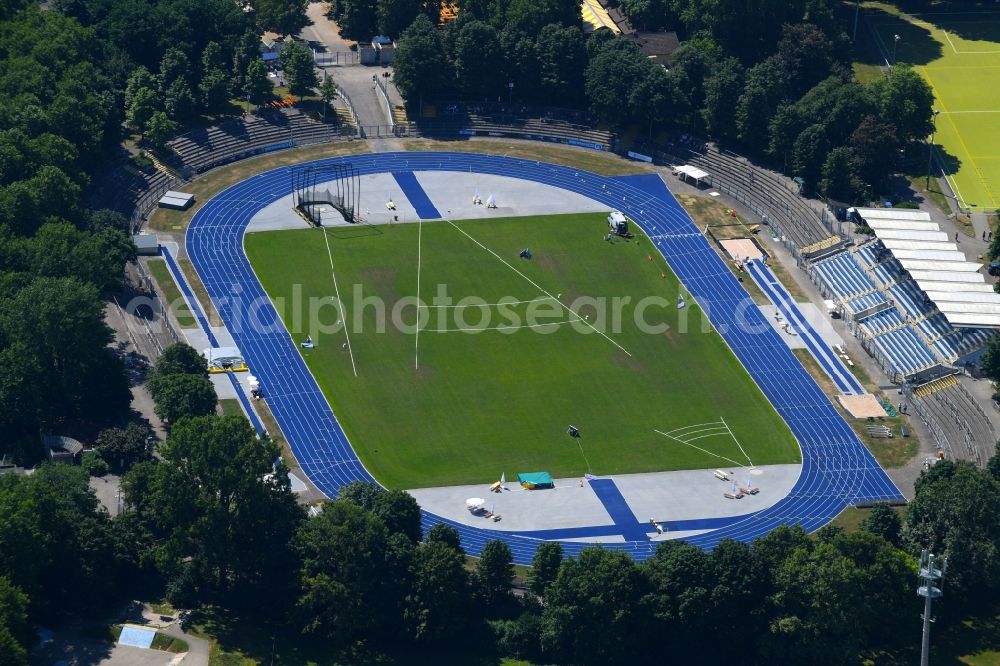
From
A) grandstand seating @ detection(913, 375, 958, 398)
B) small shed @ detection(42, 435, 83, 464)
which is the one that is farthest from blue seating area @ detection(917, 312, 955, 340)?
small shed @ detection(42, 435, 83, 464)

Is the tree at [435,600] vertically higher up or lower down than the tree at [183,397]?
lower down

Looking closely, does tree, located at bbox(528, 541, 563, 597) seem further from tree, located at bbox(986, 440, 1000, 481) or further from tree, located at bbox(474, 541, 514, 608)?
tree, located at bbox(986, 440, 1000, 481)

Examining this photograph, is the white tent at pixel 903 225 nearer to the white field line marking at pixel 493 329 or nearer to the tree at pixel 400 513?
the white field line marking at pixel 493 329

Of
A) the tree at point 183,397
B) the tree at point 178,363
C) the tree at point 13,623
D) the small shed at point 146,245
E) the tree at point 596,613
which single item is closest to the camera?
the tree at point 13,623

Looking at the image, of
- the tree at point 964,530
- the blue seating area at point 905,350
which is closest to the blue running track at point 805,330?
the blue seating area at point 905,350

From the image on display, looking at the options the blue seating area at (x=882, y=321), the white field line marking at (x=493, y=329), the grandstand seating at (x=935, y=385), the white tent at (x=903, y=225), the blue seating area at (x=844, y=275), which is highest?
the white tent at (x=903, y=225)

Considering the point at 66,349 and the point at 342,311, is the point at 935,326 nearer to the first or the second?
the point at 342,311

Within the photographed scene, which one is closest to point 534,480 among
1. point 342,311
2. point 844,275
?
point 342,311
